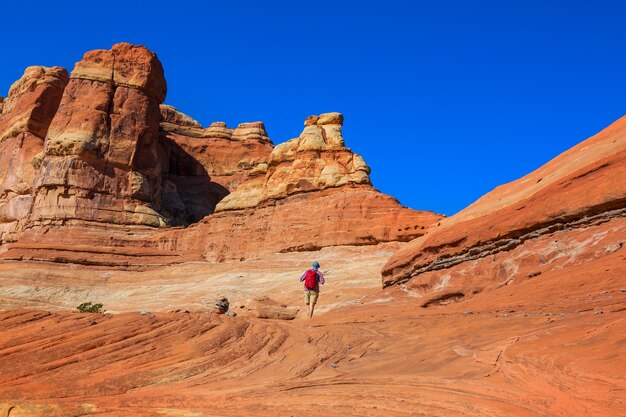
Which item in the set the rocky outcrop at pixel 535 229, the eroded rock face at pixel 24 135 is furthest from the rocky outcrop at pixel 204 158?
the rocky outcrop at pixel 535 229

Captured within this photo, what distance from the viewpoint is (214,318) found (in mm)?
11469

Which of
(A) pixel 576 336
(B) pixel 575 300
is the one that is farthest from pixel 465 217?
(A) pixel 576 336

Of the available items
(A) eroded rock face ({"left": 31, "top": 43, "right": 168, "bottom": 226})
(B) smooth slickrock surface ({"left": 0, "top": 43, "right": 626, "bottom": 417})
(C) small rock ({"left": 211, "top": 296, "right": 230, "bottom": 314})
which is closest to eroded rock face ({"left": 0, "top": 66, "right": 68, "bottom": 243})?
(A) eroded rock face ({"left": 31, "top": 43, "right": 168, "bottom": 226})

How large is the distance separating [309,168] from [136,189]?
1710 centimetres

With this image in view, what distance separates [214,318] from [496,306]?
17.4ft

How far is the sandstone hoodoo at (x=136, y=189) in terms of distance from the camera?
119 feet

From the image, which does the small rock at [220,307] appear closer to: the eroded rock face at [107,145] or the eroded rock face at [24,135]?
the eroded rock face at [107,145]

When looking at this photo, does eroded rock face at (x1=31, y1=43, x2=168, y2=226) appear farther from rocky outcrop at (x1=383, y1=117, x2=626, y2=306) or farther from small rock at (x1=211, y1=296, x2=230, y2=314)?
rocky outcrop at (x1=383, y1=117, x2=626, y2=306)

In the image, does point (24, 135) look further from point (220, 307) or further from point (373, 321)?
point (373, 321)

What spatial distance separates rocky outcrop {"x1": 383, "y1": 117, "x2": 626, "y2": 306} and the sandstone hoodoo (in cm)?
1642

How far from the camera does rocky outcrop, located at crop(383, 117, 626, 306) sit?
36.5 ft

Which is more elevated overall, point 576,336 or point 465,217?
point 465,217

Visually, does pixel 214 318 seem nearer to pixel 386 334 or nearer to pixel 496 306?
pixel 386 334

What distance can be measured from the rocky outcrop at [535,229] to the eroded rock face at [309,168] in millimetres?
20871
